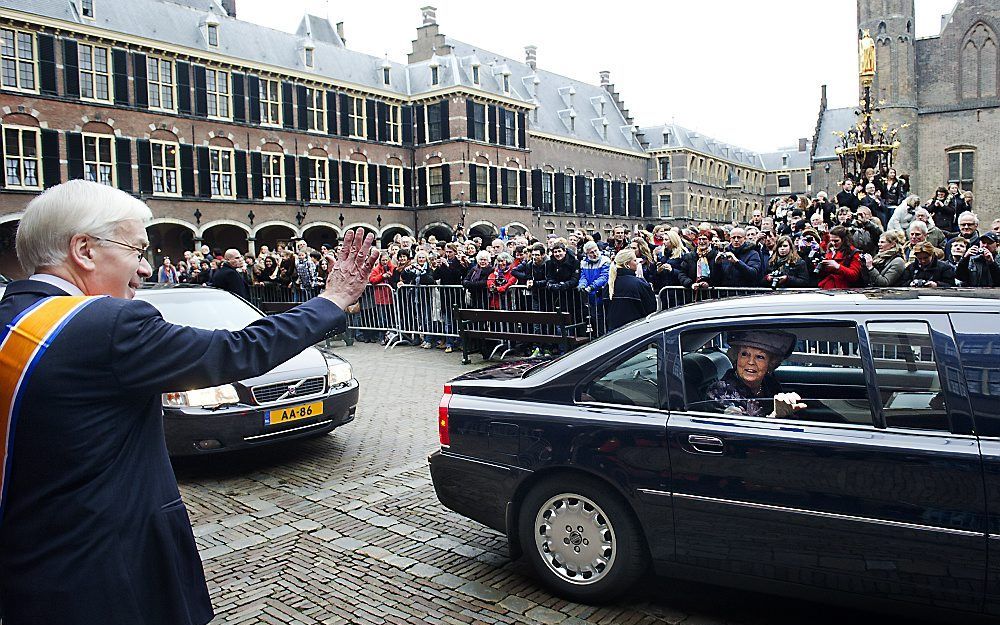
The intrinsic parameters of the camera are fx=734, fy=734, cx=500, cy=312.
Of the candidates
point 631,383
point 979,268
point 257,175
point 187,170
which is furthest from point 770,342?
point 257,175

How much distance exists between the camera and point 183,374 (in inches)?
82.1

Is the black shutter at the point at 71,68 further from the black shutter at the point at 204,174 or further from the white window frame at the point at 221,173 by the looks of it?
the white window frame at the point at 221,173

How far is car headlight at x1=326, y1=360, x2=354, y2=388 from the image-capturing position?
24.5 ft

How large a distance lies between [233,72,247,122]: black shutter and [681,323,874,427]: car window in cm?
3454

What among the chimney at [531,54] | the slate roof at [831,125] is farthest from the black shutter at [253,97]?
the slate roof at [831,125]

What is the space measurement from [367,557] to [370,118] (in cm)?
3831

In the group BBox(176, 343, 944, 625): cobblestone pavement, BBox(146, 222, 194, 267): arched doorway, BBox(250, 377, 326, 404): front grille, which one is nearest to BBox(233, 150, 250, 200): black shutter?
BBox(146, 222, 194, 267): arched doorway

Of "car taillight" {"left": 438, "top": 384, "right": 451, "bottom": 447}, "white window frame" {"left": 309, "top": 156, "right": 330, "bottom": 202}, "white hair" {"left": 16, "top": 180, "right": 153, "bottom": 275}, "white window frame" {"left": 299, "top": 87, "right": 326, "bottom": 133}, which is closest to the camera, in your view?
"white hair" {"left": 16, "top": 180, "right": 153, "bottom": 275}

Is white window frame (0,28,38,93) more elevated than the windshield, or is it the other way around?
white window frame (0,28,38,93)

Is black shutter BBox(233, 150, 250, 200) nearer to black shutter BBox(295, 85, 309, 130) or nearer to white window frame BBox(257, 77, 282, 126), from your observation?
white window frame BBox(257, 77, 282, 126)

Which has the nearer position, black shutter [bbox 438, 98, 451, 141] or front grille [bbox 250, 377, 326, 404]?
front grille [bbox 250, 377, 326, 404]

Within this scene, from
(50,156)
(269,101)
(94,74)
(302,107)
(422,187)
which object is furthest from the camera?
(422,187)

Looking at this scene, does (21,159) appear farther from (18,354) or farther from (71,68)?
(18,354)

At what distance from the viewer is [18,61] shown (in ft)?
92.6
